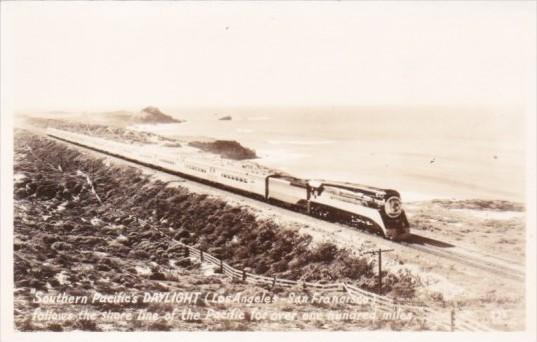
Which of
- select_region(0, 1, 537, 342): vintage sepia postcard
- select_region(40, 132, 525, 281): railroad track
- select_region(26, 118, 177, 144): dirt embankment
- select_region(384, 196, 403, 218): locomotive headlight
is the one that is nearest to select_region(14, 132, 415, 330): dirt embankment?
select_region(0, 1, 537, 342): vintage sepia postcard

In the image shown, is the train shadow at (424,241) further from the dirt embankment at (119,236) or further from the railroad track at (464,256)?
the dirt embankment at (119,236)

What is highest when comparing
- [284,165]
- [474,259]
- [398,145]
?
[398,145]

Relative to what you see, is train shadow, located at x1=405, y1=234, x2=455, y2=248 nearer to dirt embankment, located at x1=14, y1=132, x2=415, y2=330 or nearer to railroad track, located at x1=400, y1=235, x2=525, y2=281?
railroad track, located at x1=400, y1=235, x2=525, y2=281

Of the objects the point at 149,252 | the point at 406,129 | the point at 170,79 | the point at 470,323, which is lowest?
the point at 470,323

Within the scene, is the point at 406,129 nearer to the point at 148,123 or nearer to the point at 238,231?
the point at 238,231

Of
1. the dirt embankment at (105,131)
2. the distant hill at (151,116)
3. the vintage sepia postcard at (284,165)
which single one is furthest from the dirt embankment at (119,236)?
the distant hill at (151,116)

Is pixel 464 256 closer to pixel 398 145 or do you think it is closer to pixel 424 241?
pixel 424 241

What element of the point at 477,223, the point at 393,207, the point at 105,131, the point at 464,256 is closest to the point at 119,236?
the point at 105,131

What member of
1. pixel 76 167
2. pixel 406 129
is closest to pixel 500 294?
pixel 406 129
